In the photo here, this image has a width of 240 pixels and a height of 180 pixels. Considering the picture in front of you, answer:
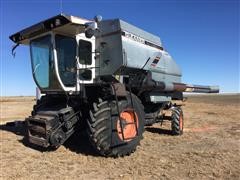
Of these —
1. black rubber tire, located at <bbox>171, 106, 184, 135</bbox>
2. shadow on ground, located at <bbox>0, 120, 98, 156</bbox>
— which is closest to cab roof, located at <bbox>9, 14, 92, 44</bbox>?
shadow on ground, located at <bbox>0, 120, 98, 156</bbox>

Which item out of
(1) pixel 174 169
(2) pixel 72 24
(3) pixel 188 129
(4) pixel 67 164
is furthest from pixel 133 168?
(3) pixel 188 129

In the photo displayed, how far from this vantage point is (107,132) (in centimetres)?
699

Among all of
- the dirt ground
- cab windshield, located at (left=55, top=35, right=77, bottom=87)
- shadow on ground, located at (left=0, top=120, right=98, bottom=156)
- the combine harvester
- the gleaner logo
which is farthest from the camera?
the gleaner logo

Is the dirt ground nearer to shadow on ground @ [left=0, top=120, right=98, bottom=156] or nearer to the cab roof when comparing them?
shadow on ground @ [left=0, top=120, right=98, bottom=156]

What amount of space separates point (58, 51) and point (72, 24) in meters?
1.00

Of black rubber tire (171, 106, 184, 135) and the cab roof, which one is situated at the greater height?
the cab roof

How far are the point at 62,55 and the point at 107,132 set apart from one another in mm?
2309

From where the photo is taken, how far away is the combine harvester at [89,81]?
280 inches

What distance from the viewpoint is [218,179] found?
5.62m

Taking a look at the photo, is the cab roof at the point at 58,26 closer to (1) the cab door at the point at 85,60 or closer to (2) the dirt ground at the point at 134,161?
(1) the cab door at the point at 85,60

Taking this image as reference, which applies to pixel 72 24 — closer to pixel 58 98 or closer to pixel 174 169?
pixel 58 98

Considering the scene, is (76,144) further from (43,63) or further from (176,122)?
(176,122)

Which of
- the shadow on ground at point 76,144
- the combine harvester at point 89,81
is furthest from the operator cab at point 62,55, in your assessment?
the shadow on ground at point 76,144

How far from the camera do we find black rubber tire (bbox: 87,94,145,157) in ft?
22.6
